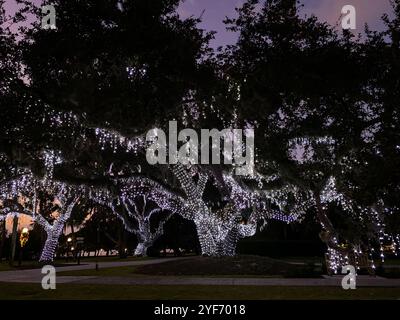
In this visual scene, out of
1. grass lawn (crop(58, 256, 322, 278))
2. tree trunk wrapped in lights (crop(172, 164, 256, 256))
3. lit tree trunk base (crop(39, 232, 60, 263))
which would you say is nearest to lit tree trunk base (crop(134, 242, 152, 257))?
lit tree trunk base (crop(39, 232, 60, 263))

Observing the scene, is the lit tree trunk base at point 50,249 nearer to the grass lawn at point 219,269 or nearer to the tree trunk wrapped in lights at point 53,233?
the tree trunk wrapped in lights at point 53,233

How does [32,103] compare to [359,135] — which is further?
[32,103]

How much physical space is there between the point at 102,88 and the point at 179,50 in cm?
293

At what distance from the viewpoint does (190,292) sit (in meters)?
12.3

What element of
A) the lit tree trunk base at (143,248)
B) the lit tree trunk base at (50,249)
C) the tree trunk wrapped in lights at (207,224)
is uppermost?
the tree trunk wrapped in lights at (207,224)

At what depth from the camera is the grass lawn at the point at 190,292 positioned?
11.2m

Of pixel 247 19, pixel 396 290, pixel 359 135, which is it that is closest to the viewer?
pixel 396 290

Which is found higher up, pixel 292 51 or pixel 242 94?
pixel 292 51

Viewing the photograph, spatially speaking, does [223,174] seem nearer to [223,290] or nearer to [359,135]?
[359,135]

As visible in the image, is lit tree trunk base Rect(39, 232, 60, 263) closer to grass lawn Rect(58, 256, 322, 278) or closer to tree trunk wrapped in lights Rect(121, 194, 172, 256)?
tree trunk wrapped in lights Rect(121, 194, 172, 256)

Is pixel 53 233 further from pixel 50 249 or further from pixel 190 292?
pixel 190 292

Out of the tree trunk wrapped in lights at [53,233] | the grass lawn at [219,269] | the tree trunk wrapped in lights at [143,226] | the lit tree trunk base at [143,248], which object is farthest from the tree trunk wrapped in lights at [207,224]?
the lit tree trunk base at [143,248]

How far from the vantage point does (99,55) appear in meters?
15.8

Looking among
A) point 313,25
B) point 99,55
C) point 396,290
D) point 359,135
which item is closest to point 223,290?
point 396,290
